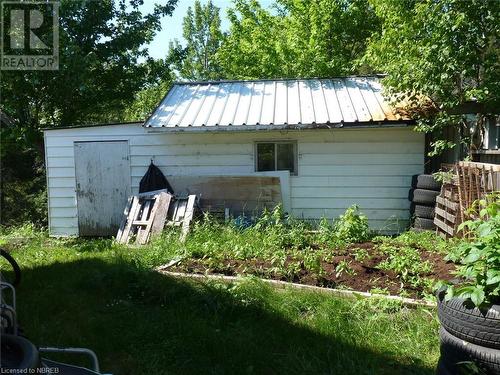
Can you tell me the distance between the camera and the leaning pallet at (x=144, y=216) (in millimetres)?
8359

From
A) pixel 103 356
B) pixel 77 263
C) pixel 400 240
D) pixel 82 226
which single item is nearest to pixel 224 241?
pixel 77 263

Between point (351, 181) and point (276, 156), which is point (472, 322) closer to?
point (351, 181)

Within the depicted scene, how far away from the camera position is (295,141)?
9.32 meters

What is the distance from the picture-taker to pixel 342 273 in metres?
5.28

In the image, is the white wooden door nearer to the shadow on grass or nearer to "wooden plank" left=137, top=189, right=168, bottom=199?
"wooden plank" left=137, top=189, right=168, bottom=199

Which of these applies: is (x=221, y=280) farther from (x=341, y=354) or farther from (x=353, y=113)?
(x=353, y=113)

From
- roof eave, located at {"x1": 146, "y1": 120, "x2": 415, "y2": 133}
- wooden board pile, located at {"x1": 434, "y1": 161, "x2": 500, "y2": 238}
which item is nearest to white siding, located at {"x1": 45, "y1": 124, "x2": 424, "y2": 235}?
roof eave, located at {"x1": 146, "y1": 120, "x2": 415, "y2": 133}

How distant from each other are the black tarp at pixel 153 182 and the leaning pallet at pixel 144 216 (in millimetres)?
376

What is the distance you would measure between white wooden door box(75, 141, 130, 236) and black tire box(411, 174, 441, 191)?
6057 millimetres

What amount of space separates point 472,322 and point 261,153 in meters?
6.89

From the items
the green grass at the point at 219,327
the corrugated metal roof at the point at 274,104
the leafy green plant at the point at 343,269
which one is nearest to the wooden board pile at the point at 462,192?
the leafy green plant at the point at 343,269

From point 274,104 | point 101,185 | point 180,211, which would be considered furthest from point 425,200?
point 101,185

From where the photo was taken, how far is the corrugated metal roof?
29.1ft

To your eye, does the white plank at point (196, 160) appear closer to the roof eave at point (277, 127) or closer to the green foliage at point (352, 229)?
the roof eave at point (277, 127)
